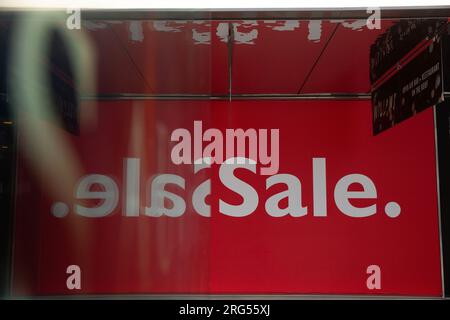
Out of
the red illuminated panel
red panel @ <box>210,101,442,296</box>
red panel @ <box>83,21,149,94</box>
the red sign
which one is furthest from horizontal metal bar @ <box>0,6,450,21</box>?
red panel @ <box>210,101,442,296</box>

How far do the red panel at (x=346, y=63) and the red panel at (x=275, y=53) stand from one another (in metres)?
0.08

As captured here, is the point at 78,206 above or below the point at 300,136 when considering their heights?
below

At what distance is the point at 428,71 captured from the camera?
2.73 meters

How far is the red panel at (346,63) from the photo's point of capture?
3192 millimetres

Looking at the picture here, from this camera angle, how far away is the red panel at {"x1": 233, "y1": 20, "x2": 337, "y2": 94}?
3076 millimetres

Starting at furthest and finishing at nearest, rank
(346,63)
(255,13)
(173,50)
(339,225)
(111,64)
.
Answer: (339,225) < (346,63) < (111,64) < (173,50) < (255,13)

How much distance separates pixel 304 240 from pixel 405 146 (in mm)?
1091

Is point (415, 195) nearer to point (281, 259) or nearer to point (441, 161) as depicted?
point (441, 161)

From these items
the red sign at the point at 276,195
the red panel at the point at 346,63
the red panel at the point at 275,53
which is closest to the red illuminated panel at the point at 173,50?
the red panel at the point at 275,53

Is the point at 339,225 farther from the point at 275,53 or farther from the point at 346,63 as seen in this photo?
the point at 275,53

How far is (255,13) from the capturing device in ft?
8.09

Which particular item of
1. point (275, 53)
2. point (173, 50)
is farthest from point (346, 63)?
point (173, 50)

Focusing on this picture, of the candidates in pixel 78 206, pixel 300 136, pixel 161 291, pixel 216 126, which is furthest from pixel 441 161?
pixel 78 206

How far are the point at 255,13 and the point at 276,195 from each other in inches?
79.5
